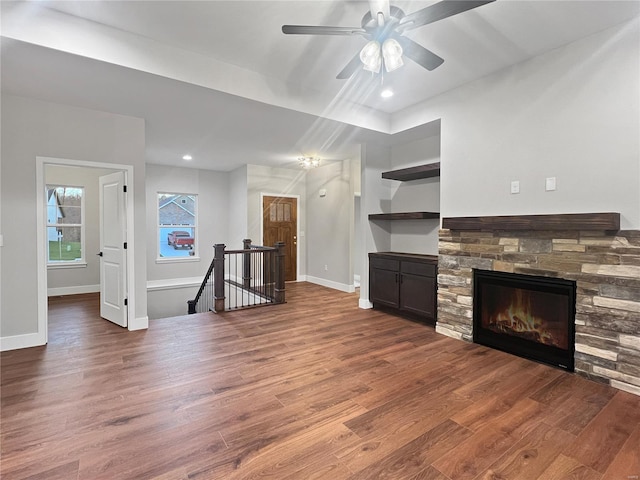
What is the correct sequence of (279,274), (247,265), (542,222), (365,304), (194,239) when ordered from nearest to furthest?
(542,222) → (365,304) → (279,274) → (247,265) → (194,239)

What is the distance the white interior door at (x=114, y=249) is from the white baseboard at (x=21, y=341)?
2.70 feet

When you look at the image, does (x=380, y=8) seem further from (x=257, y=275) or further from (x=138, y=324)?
(x=257, y=275)

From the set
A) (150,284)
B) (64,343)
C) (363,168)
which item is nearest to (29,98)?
(64,343)

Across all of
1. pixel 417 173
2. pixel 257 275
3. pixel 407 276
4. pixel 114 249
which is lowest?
pixel 257 275

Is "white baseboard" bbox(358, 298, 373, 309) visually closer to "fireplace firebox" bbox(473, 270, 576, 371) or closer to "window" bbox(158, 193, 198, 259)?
"fireplace firebox" bbox(473, 270, 576, 371)

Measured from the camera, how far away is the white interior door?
4.08 m

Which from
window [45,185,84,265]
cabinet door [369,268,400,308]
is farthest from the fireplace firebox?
window [45,185,84,265]

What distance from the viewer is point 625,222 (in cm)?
266

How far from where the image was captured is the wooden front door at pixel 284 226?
7.48m

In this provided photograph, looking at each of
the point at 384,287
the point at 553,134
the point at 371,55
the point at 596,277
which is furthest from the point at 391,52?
the point at 384,287

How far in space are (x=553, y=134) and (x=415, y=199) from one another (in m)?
2.13

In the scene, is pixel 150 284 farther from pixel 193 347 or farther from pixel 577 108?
pixel 577 108

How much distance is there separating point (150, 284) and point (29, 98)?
468 cm

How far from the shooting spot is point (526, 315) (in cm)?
329
